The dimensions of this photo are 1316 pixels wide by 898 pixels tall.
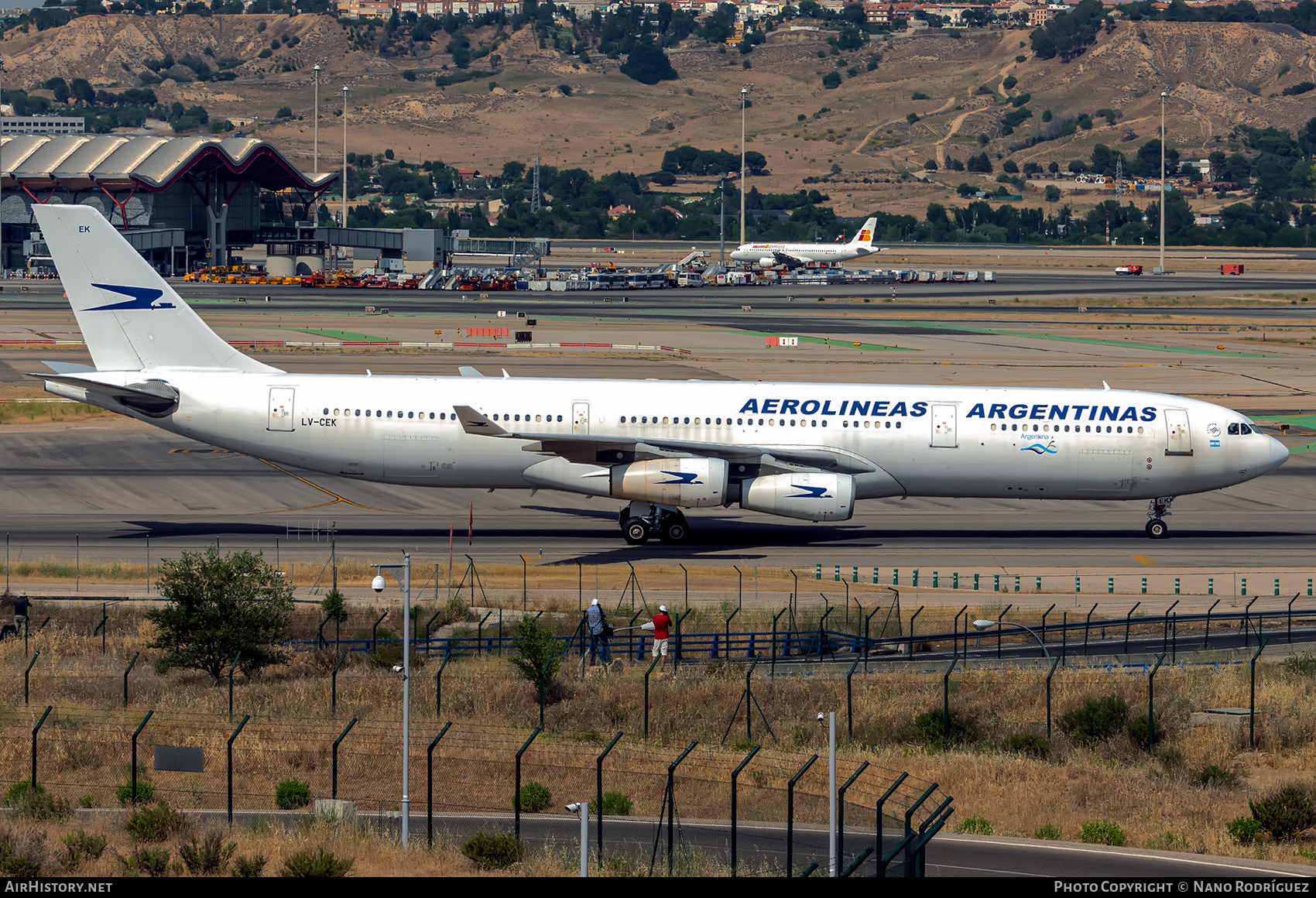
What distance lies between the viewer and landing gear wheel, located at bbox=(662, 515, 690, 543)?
176 feet

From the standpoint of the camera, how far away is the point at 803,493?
51.2 m

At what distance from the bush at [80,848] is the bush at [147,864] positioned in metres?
0.49

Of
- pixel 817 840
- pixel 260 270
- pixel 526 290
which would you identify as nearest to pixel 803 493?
pixel 817 840

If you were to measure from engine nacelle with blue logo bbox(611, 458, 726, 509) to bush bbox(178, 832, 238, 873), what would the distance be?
1073 inches

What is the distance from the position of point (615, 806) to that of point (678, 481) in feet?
75.1

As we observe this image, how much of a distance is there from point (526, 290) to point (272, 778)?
143251 millimetres

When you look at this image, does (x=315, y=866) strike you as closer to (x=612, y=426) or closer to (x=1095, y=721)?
(x=1095, y=721)

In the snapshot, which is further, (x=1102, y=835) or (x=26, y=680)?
(x=26, y=680)

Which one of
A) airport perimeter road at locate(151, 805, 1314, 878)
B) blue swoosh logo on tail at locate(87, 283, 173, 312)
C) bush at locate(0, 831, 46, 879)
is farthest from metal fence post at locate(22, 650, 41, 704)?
blue swoosh logo on tail at locate(87, 283, 173, 312)

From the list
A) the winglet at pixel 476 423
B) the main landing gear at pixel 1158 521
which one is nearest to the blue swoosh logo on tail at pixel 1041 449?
the main landing gear at pixel 1158 521

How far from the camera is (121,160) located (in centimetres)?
18462

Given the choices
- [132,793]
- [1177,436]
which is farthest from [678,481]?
[132,793]
